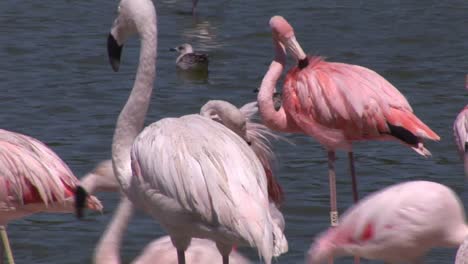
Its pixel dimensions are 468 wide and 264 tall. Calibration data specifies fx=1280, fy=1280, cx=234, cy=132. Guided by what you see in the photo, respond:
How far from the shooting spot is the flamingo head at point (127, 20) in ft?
18.2

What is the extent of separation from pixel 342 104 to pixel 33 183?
2.24m

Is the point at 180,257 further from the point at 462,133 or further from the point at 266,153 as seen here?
the point at 462,133

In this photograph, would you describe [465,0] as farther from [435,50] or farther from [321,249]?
[321,249]

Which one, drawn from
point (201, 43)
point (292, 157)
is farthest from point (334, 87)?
point (201, 43)

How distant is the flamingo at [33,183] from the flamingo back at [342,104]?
1996 mm

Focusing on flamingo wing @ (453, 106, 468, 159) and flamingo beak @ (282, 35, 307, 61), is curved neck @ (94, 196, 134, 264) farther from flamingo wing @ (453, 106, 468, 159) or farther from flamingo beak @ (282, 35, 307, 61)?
flamingo wing @ (453, 106, 468, 159)

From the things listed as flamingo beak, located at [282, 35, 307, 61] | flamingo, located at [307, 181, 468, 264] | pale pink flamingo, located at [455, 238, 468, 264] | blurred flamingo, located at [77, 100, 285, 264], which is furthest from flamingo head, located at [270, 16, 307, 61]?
pale pink flamingo, located at [455, 238, 468, 264]

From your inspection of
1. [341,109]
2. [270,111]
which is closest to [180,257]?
[341,109]

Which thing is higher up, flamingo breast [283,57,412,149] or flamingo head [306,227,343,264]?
flamingo head [306,227,343,264]

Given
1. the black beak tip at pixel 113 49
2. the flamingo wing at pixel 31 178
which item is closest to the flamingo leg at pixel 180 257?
the flamingo wing at pixel 31 178

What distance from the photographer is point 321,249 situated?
16.3ft

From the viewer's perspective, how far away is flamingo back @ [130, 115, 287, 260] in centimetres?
502

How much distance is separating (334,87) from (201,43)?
23.5 feet

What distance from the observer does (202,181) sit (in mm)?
5113
